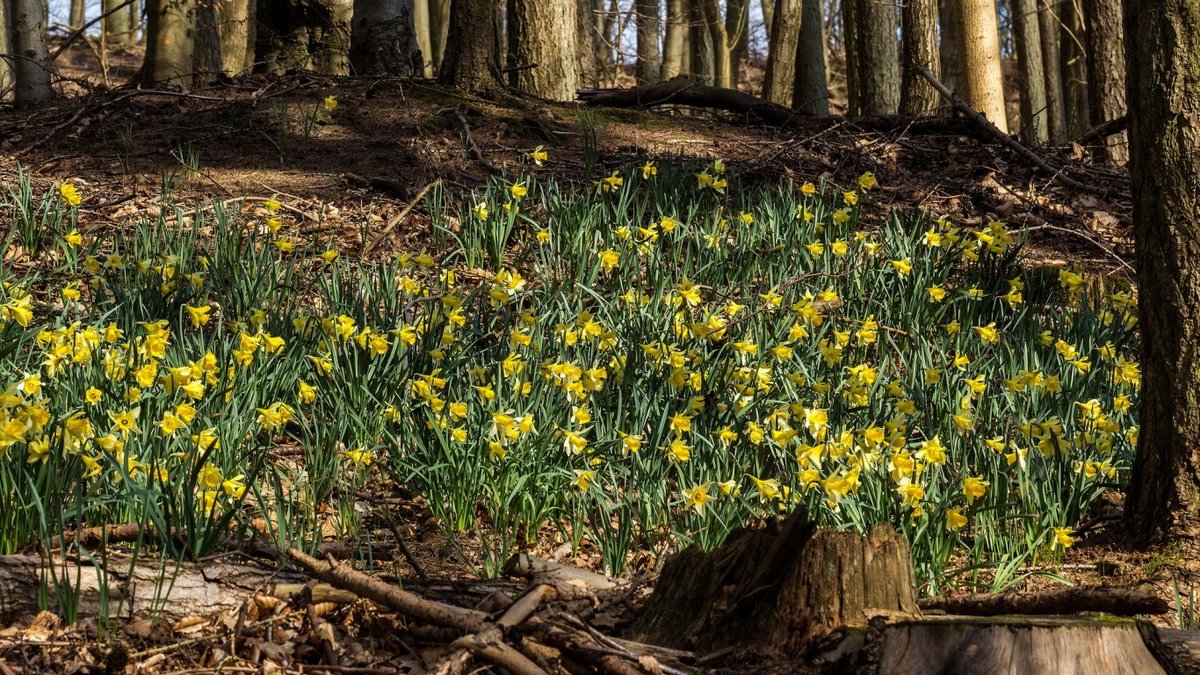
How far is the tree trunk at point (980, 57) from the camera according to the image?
8.28m

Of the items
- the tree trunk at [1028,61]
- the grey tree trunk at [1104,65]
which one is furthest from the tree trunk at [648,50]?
the grey tree trunk at [1104,65]

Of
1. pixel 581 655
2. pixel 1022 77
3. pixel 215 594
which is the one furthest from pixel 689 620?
pixel 1022 77

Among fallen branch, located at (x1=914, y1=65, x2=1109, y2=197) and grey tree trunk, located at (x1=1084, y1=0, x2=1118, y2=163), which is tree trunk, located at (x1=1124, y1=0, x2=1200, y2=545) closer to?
fallen branch, located at (x1=914, y1=65, x2=1109, y2=197)

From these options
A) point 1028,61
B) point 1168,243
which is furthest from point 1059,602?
point 1028,61

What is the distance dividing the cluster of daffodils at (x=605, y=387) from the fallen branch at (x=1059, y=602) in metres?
0.35

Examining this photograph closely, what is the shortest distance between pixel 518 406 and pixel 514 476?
12.4 inches

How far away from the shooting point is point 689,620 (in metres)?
2.13

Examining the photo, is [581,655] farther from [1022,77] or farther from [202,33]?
[1022,77]

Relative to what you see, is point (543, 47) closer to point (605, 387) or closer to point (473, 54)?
point (473, 54)

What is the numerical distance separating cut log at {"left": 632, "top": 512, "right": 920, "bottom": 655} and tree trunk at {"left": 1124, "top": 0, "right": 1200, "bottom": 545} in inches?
50.9

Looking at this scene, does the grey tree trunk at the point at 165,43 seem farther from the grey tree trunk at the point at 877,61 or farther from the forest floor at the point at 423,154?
the grey tree trunk at the point at 877,61

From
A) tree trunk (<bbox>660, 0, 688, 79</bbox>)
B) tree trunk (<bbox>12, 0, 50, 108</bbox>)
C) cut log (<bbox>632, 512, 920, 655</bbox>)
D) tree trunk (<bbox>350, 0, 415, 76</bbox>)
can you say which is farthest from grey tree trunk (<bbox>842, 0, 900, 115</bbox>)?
cut log (<bbox>632, 512, 920, 655</bbox>)

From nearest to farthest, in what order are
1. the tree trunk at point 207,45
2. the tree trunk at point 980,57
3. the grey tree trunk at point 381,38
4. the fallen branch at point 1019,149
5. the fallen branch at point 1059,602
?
1. the fallen branch at point 1059,602
2. the fallen branch at point 1019,149
3. the grey tree trunk at point 381,38
4. the tree trunk at point 980,57
5. the tree trunk at point 207,45

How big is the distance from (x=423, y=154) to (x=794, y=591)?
4925 mm
